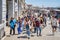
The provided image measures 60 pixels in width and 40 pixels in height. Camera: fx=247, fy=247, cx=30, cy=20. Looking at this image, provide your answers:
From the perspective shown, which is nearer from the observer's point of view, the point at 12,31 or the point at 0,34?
the point at 0,34

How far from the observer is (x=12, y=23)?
20.6 metres

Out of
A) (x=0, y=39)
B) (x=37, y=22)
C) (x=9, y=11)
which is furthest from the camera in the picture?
(x=9, y=11)

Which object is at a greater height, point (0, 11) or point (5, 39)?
point (0, 11)

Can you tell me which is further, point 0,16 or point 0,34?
point 0,16

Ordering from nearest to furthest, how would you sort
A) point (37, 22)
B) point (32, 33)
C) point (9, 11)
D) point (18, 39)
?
point (18, 39) → point (37, 22) → point (32, 33) → point (9, 11)

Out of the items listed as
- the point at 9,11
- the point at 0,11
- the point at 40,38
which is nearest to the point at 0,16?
the point at 0,11

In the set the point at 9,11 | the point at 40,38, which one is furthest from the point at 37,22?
the point at 9,11

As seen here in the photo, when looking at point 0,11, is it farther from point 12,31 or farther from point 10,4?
point 10,4

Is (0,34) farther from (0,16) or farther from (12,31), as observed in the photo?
(12,31)

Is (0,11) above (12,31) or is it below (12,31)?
above

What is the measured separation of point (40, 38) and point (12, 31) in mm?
4654

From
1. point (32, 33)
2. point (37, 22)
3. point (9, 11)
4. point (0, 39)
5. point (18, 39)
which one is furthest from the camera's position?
point (9, 11)

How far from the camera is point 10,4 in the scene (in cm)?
3014

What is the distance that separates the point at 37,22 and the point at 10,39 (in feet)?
9.03
